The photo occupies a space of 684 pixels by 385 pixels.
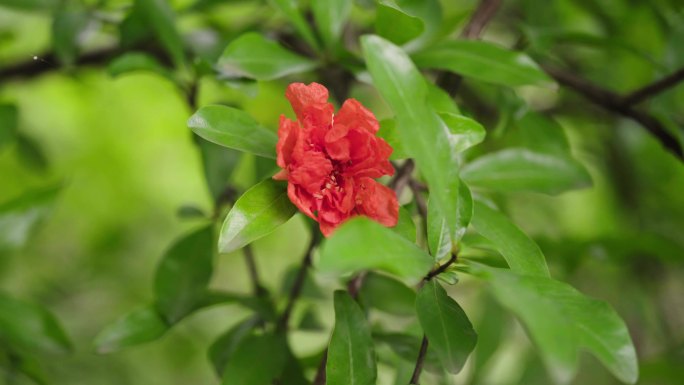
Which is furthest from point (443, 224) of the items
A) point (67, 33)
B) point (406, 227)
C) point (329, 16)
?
point (67, 33)

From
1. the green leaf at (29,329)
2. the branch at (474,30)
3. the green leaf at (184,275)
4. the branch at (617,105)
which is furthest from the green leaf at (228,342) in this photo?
the branch at (617,105)

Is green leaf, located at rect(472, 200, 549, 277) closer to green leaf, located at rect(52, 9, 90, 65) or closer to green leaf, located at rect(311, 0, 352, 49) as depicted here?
green leaf, located at rect(311, 0, 352, 49)

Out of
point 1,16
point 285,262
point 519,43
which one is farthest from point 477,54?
point 285,262

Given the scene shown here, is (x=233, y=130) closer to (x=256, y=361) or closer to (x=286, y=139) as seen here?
(x=286, y=139)

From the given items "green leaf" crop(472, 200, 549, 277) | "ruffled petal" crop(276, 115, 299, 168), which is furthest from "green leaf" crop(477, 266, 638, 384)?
Result: "ruffled petal" crop(276, 115, 299, 168)

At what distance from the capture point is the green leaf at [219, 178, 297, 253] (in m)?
0.44

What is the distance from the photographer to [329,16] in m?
0.60

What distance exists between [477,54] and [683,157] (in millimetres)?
238

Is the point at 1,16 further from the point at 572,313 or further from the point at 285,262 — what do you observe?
the point at 572,313

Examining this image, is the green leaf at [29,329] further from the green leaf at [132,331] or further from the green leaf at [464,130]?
the green leaf at [464,130]

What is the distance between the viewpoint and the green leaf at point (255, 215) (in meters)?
0.44

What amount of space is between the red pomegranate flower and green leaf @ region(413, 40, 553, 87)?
0.15 meters

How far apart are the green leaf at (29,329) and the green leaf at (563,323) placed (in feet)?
1.70

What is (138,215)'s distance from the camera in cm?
154
